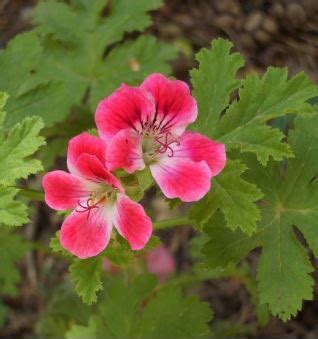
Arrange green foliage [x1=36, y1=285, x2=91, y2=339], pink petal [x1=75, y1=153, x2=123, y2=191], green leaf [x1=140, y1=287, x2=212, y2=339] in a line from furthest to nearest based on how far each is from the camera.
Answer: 1. green foliage [x1=36, y1=285, x2=91, y2=339]
2. green leaf [x1=140, y1=287, x2=212, y2=339]
3. pink petal [x1=75, y1=153, x2=123, y2=191]

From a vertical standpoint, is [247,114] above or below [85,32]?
above

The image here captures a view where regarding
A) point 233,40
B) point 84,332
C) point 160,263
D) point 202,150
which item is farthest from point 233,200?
point 233,40

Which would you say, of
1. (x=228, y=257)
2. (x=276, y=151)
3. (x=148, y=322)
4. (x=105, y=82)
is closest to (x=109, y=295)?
(x=148, y=322)

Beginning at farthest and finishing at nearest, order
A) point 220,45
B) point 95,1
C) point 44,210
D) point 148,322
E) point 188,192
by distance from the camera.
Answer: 1. point 44,210
2. point 95,1
3. point 148,322
4. point 220,45
5. point 188,192

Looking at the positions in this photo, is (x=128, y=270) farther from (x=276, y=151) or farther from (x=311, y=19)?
(x=311, y=19)

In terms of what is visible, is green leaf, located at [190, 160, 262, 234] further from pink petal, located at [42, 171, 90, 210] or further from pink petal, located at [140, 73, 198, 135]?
pink petal, located at [42, 171, 90, 210]

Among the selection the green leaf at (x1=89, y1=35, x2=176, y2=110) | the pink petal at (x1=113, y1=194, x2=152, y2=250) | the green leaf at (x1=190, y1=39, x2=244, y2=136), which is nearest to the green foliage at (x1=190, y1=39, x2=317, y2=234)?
the green leaf at (x1=190, y1=39, x2=244, y2=136)
